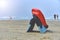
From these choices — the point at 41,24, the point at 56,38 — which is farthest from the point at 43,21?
the point at 56,38

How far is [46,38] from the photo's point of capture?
14.8 meters

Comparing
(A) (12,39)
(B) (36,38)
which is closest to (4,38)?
(A) (12,39)

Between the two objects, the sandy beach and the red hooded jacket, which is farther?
the red hooded jacket

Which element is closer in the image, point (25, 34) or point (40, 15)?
point (25, 34)

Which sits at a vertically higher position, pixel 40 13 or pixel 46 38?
pixel 40 13

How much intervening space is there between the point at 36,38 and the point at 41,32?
8.87 ft

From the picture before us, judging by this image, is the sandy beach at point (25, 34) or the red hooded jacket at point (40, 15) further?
the red hooded jacket at point (40, 15)

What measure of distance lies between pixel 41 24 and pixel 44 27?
31 centimetres

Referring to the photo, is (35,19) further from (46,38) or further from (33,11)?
(46,38)

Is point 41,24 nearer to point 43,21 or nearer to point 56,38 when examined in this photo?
point 43,21

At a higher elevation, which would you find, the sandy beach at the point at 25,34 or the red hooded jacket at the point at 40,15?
the red hooded jacket at the point at 40,15

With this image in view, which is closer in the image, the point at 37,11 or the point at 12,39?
the point at 12,39

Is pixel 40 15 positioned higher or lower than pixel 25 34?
higher

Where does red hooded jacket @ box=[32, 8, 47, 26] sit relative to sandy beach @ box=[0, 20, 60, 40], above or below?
above
